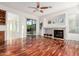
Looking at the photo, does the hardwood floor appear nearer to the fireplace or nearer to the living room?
the living room

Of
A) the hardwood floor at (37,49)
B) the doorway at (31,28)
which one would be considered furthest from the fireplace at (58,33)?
the doorway at (31,28)

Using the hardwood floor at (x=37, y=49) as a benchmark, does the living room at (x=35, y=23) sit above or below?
above

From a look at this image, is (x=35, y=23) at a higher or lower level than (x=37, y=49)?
higher

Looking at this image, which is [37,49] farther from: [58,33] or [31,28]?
[58,33]

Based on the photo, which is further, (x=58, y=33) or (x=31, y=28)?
(x=58, y=33)

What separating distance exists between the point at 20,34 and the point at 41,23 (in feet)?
5.71

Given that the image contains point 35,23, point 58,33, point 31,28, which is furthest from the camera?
point 58,33

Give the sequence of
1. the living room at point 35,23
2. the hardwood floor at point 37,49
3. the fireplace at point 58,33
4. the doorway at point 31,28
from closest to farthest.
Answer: the hardwood floor at point 37,49
the living room at point 35,23
the doorway at point 31,28
the fireplace at point 58,33

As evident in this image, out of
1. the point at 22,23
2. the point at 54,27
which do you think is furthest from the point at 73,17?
the point at 22,23

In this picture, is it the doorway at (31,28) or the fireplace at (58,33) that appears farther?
the fireplace at (58,33)

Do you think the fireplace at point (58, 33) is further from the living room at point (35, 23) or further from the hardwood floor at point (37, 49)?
the hardwood floor at point (37, 49)

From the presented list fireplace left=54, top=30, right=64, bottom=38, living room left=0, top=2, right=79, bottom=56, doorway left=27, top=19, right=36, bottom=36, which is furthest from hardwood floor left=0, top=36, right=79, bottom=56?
fireplace left=54, top=30, right=64, bottom=38

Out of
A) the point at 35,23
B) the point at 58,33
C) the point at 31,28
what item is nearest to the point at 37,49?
the point at 31,28

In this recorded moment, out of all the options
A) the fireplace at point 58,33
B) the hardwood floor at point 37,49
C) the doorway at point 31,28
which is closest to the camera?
the hardwood floor at point 37,49
